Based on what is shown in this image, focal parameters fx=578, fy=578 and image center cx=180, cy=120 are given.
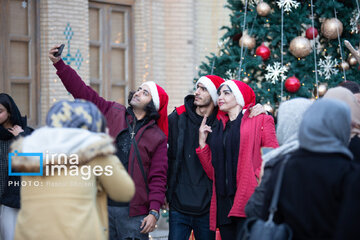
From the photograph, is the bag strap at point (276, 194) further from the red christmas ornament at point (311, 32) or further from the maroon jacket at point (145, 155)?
the red christmas ornament at point (311, 32)

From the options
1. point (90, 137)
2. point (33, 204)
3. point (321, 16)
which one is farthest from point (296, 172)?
point (321, 16)

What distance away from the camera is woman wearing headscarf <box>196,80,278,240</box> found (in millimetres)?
5449

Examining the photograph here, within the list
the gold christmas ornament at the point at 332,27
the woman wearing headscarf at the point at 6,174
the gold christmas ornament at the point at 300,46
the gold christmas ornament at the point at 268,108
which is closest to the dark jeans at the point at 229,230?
the woman wearing headscarf at the point at 6,174

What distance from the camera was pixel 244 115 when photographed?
5723 millimetres

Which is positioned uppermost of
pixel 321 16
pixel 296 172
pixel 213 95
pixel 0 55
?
pixel 321 16

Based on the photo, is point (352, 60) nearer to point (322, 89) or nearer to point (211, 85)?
point (322, 89)

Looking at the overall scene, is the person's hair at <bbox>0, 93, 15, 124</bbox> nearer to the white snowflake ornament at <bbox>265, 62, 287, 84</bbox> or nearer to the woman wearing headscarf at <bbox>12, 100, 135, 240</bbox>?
the woman wearing headscarf at <bbox>12, 100, 135, 240</bbox>

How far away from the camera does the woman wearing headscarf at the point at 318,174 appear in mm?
3301

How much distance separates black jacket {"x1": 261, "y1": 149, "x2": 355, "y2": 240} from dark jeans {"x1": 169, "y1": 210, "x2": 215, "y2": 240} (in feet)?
7.79

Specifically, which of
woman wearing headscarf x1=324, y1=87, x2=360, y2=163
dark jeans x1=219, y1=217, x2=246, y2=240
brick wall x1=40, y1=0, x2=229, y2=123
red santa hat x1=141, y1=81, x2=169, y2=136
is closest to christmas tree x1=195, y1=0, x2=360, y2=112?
brick wall x1=40, y1=0, x2=229, y2=123

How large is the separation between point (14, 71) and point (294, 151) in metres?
6.75

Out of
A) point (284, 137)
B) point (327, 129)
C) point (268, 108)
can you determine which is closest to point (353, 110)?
point (284, 137)

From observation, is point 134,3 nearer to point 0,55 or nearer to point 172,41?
point 172,41

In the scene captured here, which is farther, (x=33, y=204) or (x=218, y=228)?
(x=218, y=228)
